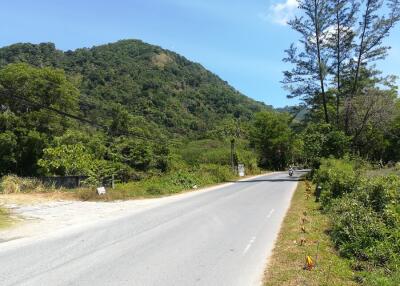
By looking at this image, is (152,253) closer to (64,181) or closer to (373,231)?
→ (373,231)

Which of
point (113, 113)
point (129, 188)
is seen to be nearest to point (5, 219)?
point (129, 188)

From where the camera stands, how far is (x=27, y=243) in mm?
12164

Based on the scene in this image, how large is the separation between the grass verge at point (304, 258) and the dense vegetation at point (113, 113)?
10.2 m

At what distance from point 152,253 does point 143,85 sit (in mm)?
89313

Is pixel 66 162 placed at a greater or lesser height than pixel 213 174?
greater

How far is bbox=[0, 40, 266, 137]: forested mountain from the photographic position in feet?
267

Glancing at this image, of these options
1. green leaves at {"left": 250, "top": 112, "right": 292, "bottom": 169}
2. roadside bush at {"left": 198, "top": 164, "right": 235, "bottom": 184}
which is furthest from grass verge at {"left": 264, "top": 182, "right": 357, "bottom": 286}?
green leaves at {"left": 250, "top": 112, "right": 292, "bottom": 169}

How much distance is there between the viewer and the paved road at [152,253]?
27.6 feet

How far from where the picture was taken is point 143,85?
322ft

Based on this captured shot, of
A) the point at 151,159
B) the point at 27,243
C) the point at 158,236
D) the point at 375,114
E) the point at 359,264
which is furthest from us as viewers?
the point at 151,159

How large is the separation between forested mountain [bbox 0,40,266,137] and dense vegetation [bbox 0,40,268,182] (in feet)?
0.82

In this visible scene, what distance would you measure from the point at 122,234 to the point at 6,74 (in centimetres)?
4554

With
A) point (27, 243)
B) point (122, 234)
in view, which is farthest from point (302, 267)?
point (27, 243)

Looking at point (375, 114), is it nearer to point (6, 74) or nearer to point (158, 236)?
point (158, 236)
